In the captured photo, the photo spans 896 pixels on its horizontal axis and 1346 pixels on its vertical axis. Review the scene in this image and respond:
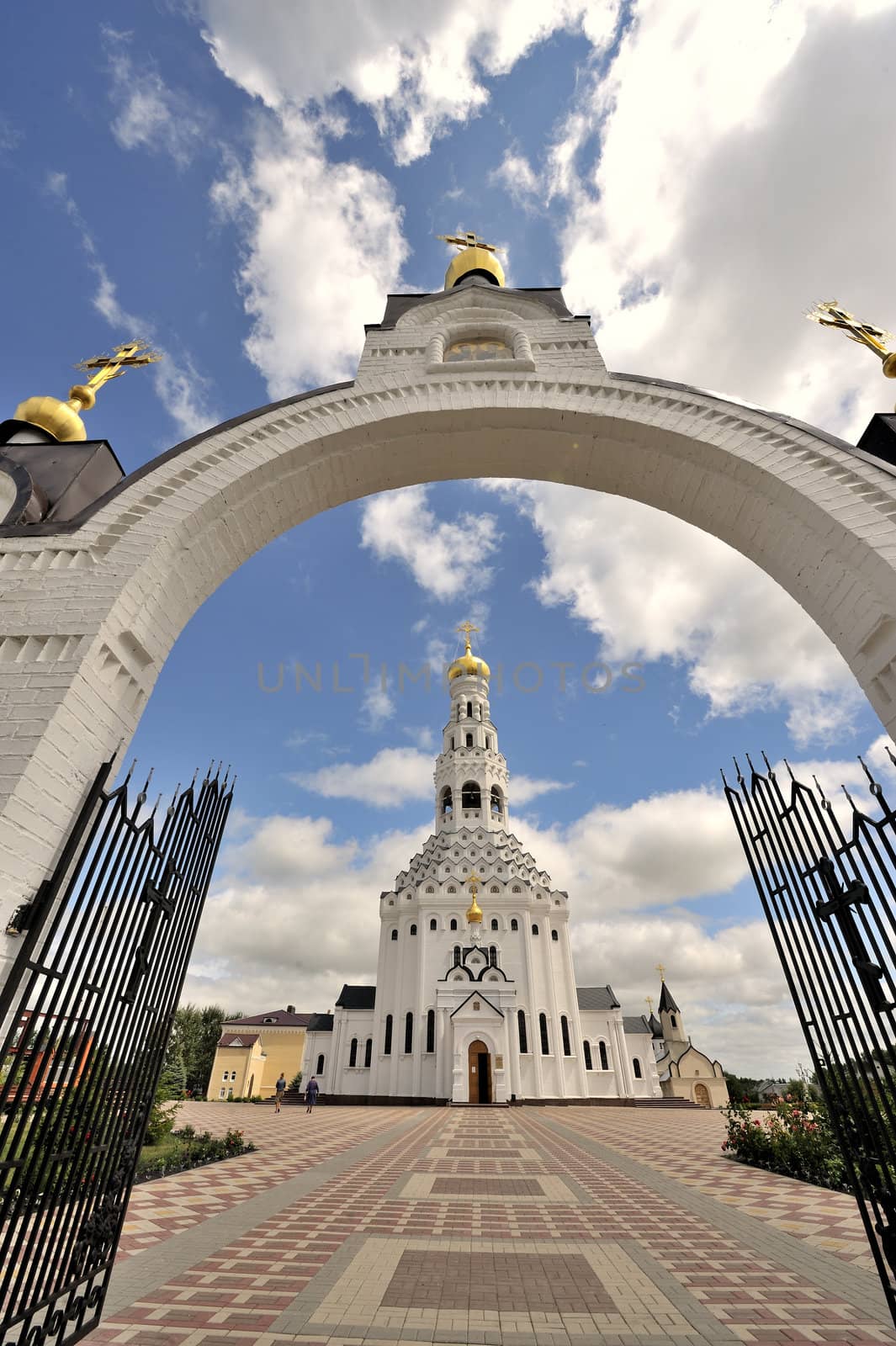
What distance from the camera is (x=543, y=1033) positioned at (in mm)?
35500

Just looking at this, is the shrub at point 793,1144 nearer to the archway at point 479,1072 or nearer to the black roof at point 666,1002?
the archway at point 479,1072

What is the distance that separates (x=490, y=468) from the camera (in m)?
5.77

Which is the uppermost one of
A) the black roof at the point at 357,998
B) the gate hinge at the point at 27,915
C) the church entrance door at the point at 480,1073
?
the black roof at the point at 357,998

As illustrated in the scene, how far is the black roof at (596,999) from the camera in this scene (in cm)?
3984

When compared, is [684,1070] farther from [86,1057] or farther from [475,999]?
[86,1057]

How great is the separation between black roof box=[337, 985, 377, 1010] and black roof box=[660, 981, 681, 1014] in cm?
2582

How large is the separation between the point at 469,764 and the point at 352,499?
1562 inches

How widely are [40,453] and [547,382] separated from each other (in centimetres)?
398

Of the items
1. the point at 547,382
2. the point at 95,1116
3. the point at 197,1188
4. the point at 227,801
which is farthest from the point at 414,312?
the point at 197,1188

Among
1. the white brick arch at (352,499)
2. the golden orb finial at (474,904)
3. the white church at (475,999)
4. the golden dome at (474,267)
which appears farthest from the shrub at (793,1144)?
the golden orb finial at (474,904)

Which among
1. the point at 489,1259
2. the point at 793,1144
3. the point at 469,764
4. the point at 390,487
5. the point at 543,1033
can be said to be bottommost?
the point at 489,1259

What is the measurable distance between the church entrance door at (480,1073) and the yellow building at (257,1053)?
56.4ft

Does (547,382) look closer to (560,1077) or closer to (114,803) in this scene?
(114,803)

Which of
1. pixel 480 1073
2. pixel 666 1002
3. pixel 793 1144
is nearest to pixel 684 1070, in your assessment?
pixel 666 1002
